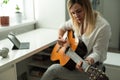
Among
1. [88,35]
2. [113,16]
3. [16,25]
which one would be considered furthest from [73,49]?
[113,16]

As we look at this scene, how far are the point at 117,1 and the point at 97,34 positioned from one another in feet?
4.74

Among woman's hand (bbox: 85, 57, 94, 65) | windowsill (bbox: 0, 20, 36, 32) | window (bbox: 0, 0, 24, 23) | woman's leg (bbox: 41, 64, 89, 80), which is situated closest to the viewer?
woman's hand (bbox: 85, 57, 94, 65)

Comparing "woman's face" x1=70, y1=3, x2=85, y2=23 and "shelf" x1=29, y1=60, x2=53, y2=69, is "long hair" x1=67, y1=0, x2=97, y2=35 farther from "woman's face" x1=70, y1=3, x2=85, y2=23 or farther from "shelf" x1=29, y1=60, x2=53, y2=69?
"shelf" x1=29, y1=60, x2=53, y2=69

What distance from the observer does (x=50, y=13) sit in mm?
2834

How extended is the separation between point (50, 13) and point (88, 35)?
1174 mm

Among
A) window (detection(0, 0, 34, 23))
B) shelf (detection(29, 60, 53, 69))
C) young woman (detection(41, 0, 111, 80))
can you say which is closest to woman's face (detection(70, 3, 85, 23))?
young woman (detection(41, 0, 111, 80))

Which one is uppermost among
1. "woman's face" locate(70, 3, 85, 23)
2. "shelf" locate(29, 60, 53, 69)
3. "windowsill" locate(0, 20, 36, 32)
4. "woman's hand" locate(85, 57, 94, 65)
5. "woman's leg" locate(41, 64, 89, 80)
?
"woman's face" locate(70, 3, 85, 23)

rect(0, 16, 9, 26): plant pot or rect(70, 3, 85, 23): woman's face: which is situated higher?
rect(70, 3, 85, 23): woman's face

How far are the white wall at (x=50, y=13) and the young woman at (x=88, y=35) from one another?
2.84 ft

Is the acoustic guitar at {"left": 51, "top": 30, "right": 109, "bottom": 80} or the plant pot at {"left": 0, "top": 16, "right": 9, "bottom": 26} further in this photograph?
the plant pot at {"left": 0, "top": 16, "right": 9, "bottom": 26}

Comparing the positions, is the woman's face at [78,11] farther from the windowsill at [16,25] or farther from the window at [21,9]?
the window at [21,9]

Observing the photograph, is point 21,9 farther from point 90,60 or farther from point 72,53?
point 90,60

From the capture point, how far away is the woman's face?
5.71ft

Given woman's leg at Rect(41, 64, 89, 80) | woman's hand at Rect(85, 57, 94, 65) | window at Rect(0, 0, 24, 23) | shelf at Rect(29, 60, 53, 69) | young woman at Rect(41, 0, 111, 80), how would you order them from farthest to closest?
window at Rect(0, 0, 24, 23) < shelf at Rect(29, 60, 53, 69) < woman's leg at Rect(41, 64, 89, 80) < young woman at Rect(41, 0, 111, 80) < woman's hand at Rect(85, 57, 94, 65)
